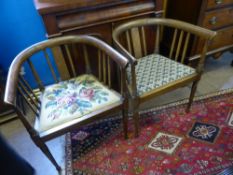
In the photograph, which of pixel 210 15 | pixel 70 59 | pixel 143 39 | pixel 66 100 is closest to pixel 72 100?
pixel 66 100

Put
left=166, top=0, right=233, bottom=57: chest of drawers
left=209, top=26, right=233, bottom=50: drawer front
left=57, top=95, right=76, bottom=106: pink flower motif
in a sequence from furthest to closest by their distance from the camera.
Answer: left=209, top=26, right=233, bottom=50: drawer front → left=166, top=0, right=233, bottom=57: chest of drawers → left=57, top=95, right=76, bottom=106: pink flower motif

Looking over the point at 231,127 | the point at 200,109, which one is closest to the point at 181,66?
the point at 200,109

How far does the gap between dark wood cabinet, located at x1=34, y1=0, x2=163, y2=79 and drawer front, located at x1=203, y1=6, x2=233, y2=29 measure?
15.6 inches

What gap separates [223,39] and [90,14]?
1213 millimetres

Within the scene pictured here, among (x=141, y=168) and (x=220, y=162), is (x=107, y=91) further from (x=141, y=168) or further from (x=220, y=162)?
(x=220, y=162)

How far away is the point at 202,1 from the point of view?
53.2 inches

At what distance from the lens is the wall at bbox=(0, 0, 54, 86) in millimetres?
1366

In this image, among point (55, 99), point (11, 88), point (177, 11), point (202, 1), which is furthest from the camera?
point (177, 11)

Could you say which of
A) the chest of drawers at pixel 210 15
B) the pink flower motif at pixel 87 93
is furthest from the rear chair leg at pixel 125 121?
the chest of drawers at pixel 210 15

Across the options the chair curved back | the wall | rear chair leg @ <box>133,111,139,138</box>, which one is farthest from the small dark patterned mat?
the wall

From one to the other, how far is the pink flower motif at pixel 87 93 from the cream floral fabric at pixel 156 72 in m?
0.27

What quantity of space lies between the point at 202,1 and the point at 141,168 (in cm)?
121

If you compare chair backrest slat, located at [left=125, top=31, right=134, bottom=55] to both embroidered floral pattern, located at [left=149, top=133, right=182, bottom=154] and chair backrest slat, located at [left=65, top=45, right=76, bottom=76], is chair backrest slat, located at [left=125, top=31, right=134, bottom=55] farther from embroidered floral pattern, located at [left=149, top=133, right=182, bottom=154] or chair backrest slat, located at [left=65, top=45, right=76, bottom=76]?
embroidered floral pattern, located at [left=149, top=133, right=182, bottom=154]

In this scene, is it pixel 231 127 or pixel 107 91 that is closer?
pixel 107 91
